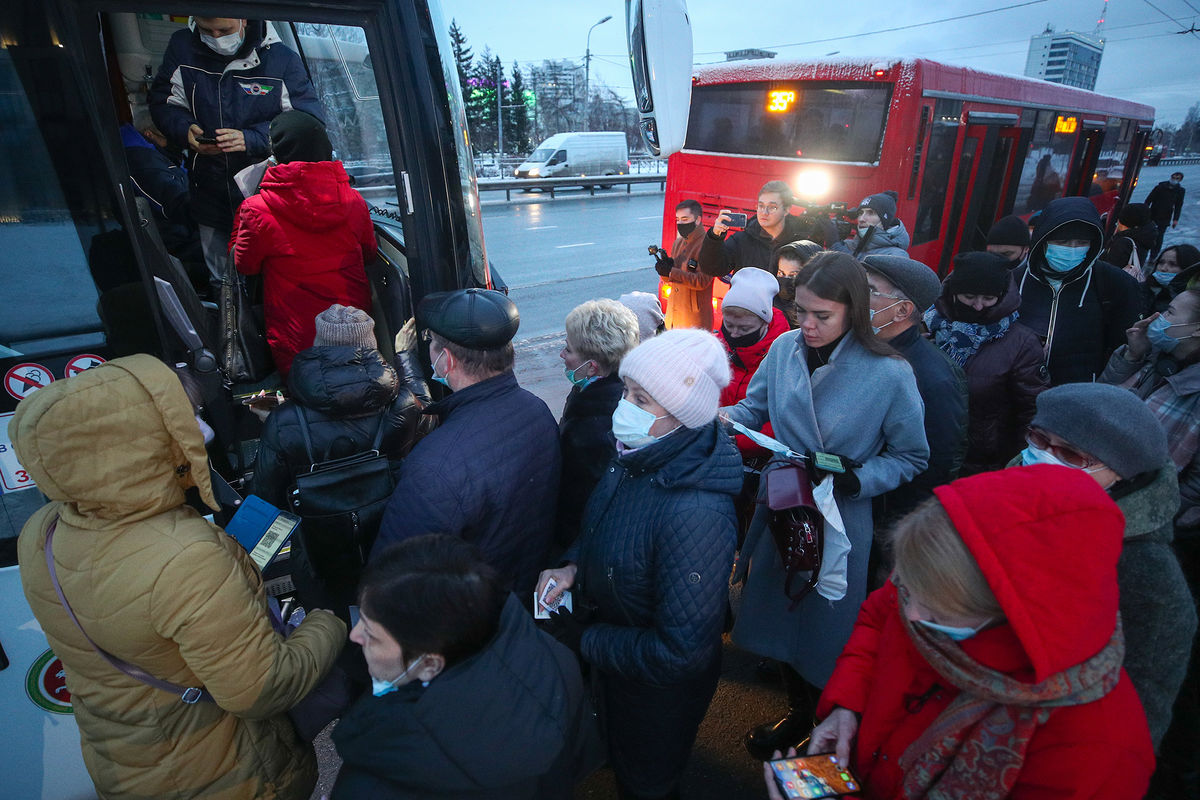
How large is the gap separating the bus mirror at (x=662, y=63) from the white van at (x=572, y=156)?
2788 cm

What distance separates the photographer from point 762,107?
7.12m

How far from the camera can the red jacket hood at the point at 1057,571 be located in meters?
1.03

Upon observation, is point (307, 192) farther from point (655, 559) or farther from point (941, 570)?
point (941, 570)

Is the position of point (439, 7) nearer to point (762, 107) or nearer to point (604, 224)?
point (762, 107)

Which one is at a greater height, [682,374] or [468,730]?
[682,374]

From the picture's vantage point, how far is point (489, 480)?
1.90m

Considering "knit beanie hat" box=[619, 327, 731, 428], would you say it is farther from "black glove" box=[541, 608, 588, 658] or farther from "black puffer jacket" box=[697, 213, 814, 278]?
"black puffer jacket" box=[697, 213, 814, 278]

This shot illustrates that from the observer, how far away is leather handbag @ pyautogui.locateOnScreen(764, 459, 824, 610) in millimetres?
2115

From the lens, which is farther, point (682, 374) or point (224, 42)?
point (224, 42)

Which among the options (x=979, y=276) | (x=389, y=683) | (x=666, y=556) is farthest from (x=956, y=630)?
(x=979, y=276)

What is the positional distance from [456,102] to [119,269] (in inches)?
66.4

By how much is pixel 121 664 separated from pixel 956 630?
1872mm

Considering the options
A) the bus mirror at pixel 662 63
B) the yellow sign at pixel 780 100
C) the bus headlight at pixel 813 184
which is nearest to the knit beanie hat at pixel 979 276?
the bus mirror at pixel 662 63

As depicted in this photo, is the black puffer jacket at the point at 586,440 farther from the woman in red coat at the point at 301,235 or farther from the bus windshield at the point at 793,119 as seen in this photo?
the bus windshield at the point at 793,119
